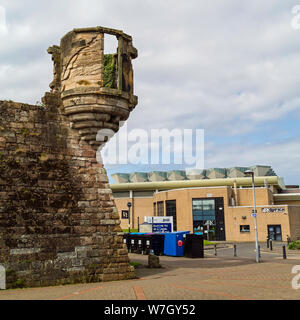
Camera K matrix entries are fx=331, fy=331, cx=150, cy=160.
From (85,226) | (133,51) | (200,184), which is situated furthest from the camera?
(200,184)

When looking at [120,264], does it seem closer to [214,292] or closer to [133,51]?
[214,292]

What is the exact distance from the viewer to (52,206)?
10.8 meters

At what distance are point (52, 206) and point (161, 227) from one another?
66.2ft

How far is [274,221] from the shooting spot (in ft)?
148

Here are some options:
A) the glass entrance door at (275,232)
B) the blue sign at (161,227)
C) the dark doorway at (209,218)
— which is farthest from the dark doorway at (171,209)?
the blue sign at (161,227)

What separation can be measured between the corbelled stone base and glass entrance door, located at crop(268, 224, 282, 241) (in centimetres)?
3793

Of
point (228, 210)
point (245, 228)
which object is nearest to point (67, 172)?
point (245, 228)

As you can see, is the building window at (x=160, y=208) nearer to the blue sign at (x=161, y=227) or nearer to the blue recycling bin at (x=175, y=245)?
the blue sign at (x=161, y=227)

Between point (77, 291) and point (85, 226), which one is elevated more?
point (85, 226)

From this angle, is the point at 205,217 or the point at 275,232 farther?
the point at 205,217

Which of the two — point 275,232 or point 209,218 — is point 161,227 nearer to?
point 209,218

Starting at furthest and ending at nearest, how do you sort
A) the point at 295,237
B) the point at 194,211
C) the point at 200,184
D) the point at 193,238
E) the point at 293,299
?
1. the point at 200,184
2. the point at 194,211
3. the point at 295,237
4. the point at 193,238
5. the point at 293,299

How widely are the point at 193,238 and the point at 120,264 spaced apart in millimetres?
11629

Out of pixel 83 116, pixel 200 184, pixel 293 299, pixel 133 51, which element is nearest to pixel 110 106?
pixel 83 116
